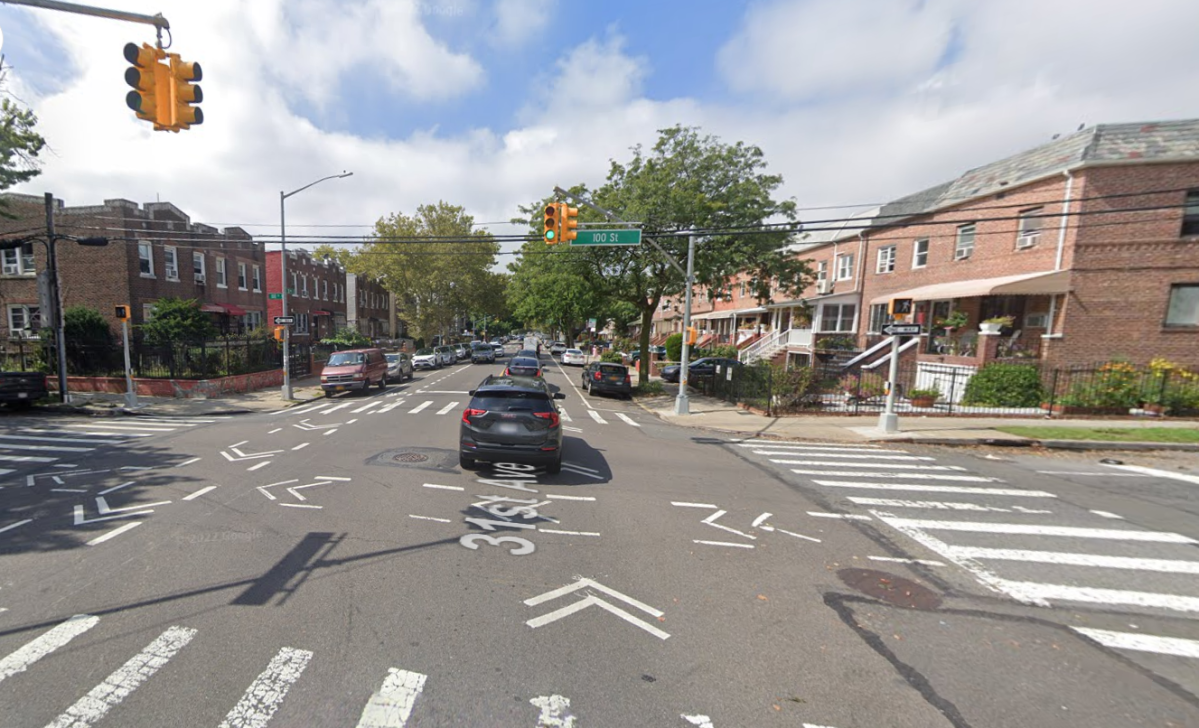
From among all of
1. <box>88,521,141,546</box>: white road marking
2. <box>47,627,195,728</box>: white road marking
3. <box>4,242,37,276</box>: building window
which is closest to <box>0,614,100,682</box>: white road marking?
<box>47,627,195,728</box>: white road marking

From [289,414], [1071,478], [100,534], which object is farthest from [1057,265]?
[289,414]

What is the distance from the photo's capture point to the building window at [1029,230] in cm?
1812

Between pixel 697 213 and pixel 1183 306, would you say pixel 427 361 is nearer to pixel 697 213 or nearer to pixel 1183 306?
pixel 697 213

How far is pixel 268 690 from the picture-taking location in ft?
10.5

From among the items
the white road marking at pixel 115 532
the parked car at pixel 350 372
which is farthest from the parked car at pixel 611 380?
the white road marking at pixel 115 532

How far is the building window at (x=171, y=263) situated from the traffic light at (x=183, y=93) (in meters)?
25.6

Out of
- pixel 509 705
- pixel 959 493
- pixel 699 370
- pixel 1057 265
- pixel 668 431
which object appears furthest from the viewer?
pixel 699 370

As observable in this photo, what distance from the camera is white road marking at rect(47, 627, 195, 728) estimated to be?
287 cm

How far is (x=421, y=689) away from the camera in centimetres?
323

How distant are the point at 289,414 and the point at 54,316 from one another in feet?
29.1

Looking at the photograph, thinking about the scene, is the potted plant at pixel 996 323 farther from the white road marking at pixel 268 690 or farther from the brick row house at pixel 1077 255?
the white road marking at pixel 268 690

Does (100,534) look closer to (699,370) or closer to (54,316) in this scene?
(54,316)

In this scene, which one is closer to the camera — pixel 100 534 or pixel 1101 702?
pixel 1101 702

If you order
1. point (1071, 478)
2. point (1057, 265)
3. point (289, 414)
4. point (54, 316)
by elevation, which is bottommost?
point (289, 414)
